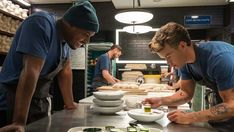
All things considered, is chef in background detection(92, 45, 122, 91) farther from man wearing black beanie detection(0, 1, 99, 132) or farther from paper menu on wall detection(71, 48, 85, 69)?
man wearing black beanie detection(0, 1, 99, 132)

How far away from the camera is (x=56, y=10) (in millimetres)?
6559

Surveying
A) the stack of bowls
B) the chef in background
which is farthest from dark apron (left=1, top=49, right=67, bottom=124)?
the chef in background

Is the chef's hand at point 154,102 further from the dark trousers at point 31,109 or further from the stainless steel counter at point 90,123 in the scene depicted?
the dark trousers at point 31,109

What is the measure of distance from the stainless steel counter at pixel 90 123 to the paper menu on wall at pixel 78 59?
15.2ft

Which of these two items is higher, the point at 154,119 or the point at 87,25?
the point at 87,25

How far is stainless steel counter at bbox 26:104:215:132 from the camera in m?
1.34

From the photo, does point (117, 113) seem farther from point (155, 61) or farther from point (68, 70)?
point (155, 61)

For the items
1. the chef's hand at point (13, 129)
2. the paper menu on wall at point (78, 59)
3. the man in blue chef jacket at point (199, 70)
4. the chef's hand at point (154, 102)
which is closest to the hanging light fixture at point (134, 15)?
the man in blue chef jacket at point (199, 70)

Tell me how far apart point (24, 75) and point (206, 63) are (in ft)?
3.75

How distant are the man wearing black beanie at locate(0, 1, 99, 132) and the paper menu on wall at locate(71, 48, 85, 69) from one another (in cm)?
452

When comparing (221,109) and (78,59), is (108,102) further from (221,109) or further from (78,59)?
(78,59)

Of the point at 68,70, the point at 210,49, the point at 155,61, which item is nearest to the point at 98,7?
the point at 155,61

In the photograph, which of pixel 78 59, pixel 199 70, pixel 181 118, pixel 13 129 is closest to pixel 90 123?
pixel 13 129

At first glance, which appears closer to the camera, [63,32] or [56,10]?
[63,32]
